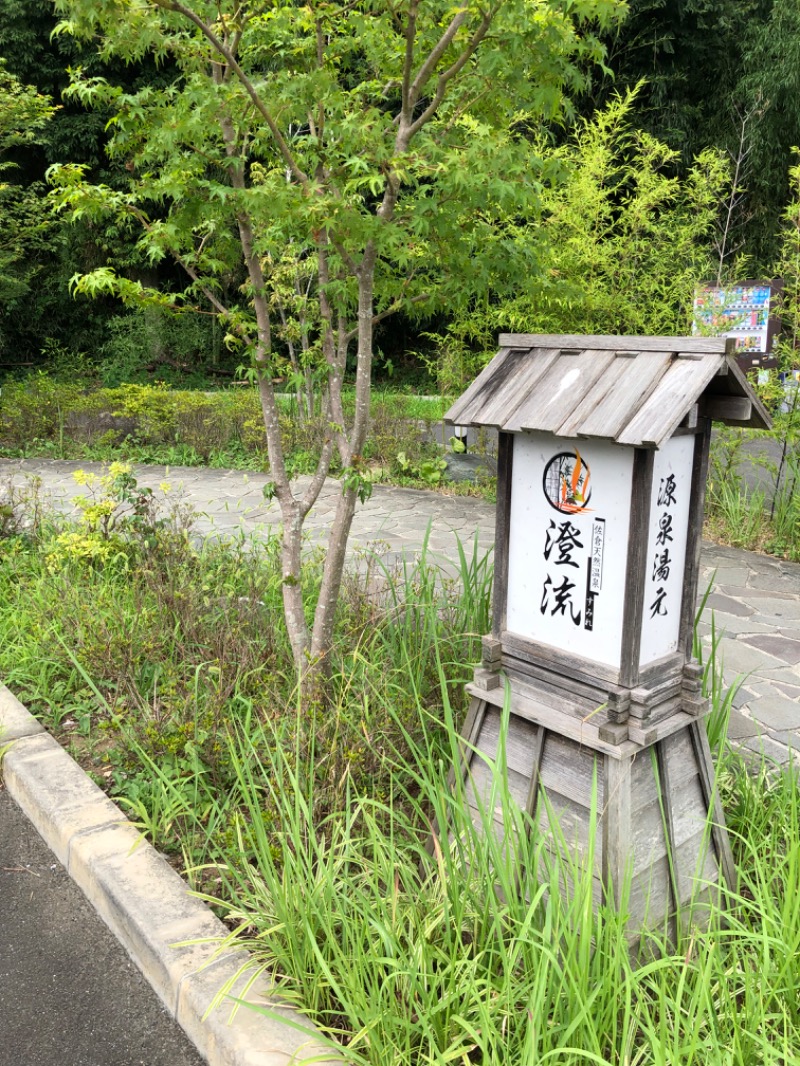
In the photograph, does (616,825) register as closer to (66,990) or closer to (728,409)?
(728,409)

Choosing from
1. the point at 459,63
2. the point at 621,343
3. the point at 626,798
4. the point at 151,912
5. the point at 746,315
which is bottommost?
the point at 151,912

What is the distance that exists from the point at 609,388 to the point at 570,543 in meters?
0.43

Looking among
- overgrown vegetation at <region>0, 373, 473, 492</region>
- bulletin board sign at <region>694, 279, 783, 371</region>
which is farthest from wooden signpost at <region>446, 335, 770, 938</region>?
overgrown vegetation at <region>0, 373, 473, 492</region>

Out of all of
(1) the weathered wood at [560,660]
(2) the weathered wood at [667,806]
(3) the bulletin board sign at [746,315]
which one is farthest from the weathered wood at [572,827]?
(3) the bulletin board sign at [746,315]

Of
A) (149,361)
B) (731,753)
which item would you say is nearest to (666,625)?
(731,753)

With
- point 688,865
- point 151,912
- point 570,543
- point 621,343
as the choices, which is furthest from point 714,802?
point 151,912

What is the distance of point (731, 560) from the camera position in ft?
20.8

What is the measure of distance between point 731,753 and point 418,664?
1.18 meters

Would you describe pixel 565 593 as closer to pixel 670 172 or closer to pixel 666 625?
pixel 666 625

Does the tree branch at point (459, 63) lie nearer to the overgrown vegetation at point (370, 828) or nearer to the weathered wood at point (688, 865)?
the overgrown vegetation at point (370, 828)

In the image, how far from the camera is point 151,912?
8.18ft

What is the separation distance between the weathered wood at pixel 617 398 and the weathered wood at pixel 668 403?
2 centimetres

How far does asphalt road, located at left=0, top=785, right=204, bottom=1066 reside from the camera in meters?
2.21

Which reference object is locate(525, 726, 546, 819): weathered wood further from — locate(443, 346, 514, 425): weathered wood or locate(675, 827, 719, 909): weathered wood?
locate(443, 346, 514, 425): weathered wood
